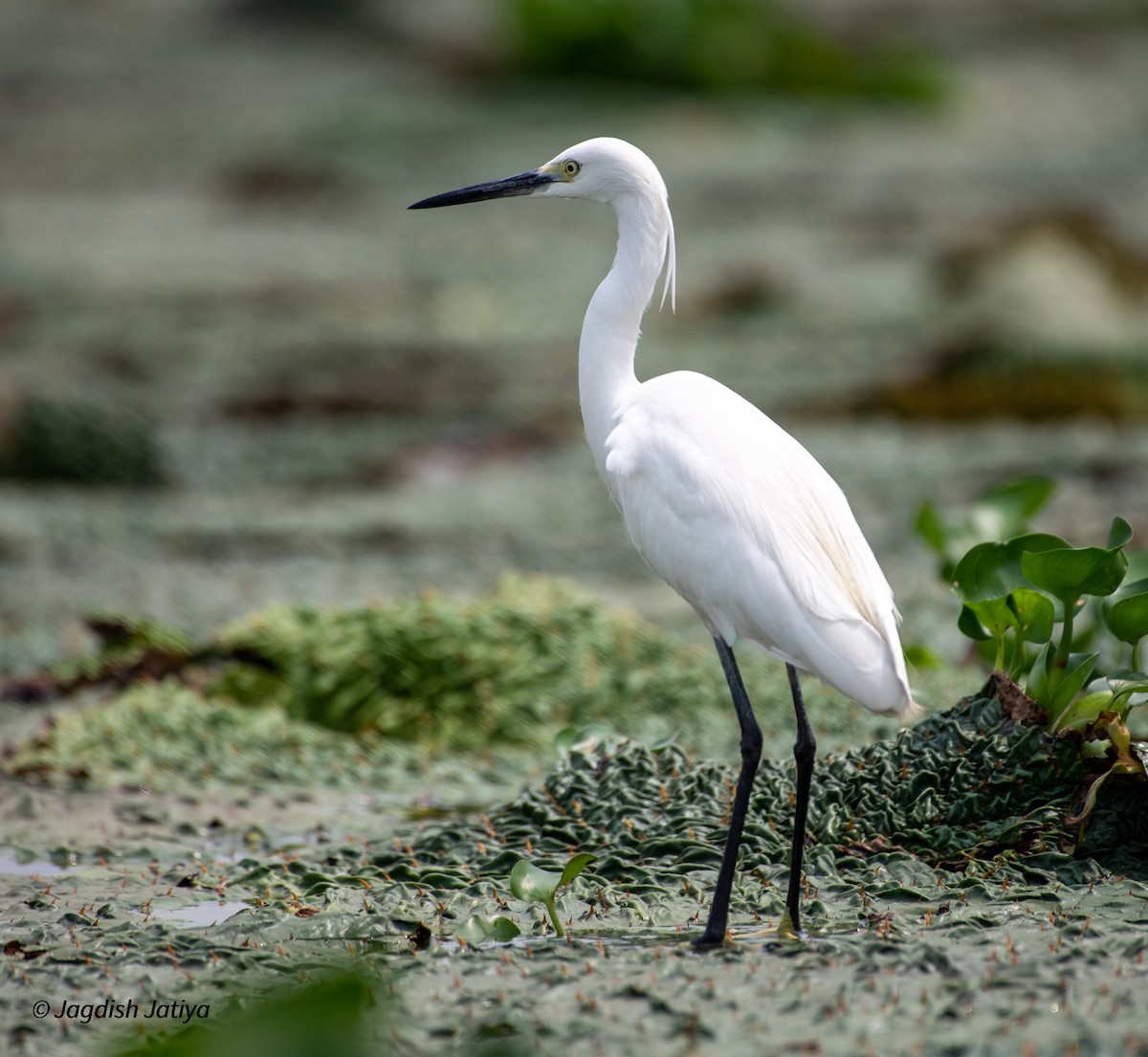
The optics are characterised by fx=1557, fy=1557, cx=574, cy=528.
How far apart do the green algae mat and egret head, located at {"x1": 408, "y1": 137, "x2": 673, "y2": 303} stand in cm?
138

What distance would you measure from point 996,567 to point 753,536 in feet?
2.52

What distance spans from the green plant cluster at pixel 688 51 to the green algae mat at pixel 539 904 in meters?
17.1

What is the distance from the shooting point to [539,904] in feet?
11.6

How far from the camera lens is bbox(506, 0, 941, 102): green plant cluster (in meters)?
20.9

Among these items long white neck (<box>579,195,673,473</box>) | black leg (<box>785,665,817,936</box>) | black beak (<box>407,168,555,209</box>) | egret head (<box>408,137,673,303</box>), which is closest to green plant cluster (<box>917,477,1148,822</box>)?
black leg (<box>785,665,817,936</box>)

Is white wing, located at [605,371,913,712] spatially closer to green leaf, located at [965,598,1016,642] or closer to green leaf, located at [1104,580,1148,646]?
green leaf, located at [965,598,1016,642]

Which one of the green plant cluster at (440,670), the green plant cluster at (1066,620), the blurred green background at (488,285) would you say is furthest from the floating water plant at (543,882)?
the blurred green background at (488,285)

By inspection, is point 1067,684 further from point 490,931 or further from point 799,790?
point 490,931

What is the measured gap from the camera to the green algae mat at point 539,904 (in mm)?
2764

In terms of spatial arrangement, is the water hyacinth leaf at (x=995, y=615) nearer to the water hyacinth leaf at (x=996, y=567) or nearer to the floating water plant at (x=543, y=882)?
the water hyacinth leaf at (x=996, y=567)

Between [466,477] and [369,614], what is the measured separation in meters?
3.61

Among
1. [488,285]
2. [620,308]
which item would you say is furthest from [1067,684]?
[488,285]

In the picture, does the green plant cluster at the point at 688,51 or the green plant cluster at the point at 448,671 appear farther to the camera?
the green plant cluster at the point at 688,51

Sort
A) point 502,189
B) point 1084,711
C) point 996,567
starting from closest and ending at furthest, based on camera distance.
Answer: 1. point 1084,711
2. point 996,567
3. point 502,189
